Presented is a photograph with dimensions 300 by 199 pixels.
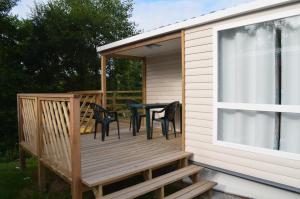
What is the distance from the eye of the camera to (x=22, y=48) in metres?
9.65

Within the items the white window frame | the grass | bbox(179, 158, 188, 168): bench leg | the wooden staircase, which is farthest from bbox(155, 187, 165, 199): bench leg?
the white window frame

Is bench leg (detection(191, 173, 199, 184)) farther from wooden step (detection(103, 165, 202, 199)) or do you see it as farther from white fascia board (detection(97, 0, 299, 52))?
white fascia board (detection(97, 0, 299, 52))

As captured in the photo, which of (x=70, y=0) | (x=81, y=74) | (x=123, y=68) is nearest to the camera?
(x=81, y=74)

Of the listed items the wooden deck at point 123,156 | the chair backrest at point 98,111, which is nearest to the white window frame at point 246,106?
the wooden deck at point 123,156

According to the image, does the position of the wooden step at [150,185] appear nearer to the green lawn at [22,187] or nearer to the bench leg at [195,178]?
the bench leg at [195,178]

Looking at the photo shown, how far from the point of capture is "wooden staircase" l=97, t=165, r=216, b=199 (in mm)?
3035

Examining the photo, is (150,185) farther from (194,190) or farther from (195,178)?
(195,178)

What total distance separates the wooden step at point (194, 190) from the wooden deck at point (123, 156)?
0.46 m

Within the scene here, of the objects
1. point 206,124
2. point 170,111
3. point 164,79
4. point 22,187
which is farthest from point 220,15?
point 22,187

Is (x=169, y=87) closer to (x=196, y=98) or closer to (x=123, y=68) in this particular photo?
(x=196, y=98)

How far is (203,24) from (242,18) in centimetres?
64

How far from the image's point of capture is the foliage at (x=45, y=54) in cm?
894

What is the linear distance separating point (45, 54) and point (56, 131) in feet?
24.5

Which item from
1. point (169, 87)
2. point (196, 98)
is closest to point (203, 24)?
point (196, 98)
